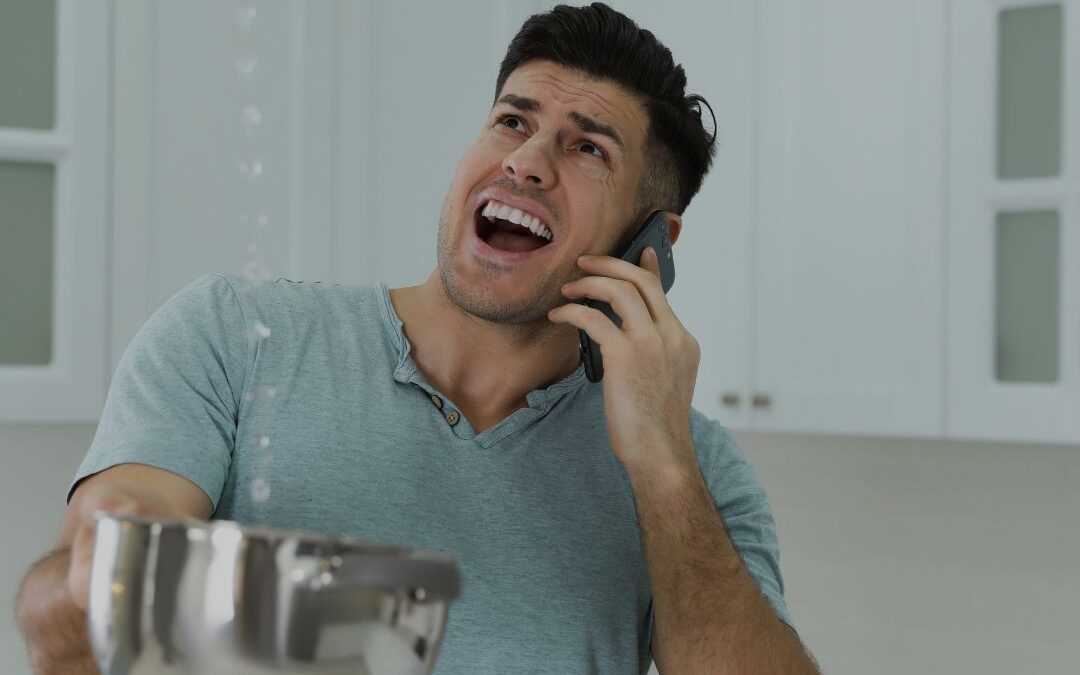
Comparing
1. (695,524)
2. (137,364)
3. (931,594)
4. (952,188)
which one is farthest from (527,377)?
(931,594)

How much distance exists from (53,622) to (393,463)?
36 centimetres

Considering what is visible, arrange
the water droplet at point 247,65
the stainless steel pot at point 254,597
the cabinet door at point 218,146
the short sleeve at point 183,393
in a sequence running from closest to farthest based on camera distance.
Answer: the stainless steel pot at point 254,597, the short sleeve at point 183,393, the cabinet door at point 218,146, the water droplet at point 247,65

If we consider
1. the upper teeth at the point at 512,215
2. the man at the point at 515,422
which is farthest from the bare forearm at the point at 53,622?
the upper teeth at the point at 512,215

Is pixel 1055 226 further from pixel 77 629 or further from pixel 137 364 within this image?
pixel 77 629

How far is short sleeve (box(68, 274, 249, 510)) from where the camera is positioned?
42.9 inches

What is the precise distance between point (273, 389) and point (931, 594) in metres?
1.67

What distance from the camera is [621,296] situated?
4.42 ft

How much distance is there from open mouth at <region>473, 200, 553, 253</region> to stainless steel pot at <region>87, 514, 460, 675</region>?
2.83ft

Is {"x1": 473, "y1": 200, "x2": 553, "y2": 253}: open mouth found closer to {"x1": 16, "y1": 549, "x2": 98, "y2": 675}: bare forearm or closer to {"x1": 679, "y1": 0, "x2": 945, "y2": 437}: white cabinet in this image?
{"x1": 16, "y1": 549, "x2": 98, "y2": 675}: bare forearm

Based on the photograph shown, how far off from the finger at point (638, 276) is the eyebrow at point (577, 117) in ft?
0.51

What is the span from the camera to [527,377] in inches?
55.1

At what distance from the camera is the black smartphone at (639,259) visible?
138cm

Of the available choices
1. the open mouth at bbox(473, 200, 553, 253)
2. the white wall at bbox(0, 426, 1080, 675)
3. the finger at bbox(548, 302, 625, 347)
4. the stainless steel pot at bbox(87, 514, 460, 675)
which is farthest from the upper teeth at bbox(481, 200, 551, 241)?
the white wall at bbox(0, 426, 1080, 675)

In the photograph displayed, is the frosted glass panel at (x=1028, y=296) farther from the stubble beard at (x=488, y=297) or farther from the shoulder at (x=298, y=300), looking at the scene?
the shoulder at (x=298, y=300)
